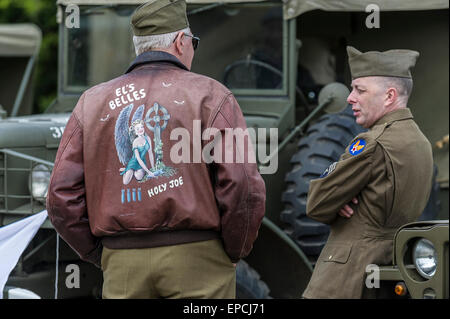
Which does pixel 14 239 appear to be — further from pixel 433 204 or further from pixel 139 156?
pixel 433 204

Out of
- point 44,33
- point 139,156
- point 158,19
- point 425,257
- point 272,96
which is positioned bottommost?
point 44,33

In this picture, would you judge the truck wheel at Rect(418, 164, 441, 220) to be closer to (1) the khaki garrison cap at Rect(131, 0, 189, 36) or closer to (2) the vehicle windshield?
(2) the vehicle windshield

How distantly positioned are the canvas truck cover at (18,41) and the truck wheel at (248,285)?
3.52m

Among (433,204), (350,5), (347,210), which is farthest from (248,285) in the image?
(350,5)

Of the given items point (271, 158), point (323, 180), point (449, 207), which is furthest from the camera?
point (449, 207)

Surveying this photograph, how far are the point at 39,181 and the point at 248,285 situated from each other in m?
1.32

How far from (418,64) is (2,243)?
138 inches

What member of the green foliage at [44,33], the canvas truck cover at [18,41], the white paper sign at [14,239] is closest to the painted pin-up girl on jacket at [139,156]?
the white paper sign at [14,239]

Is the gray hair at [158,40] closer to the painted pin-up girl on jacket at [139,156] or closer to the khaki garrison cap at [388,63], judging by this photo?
the painted pin-up girl on jacket at [139,156]

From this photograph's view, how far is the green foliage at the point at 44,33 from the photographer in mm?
11711

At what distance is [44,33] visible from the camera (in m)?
12.1
